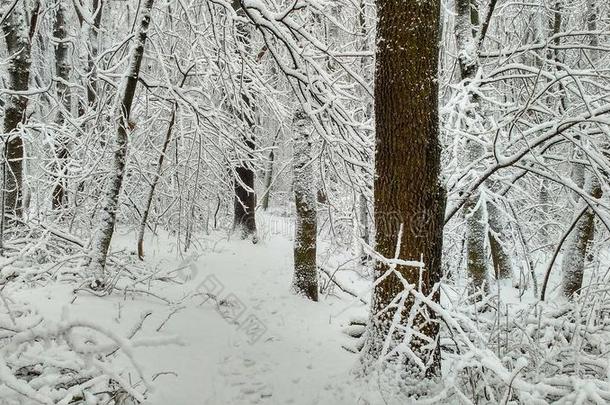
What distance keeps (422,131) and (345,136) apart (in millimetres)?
1322

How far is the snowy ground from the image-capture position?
11.4 ft

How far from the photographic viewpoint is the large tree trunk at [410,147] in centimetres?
307

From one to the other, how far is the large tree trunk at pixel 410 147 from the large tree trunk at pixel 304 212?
9.32ft

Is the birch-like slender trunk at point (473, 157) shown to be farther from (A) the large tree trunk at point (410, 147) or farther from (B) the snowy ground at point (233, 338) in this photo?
(A) the large tree trunk at point (410, 147)

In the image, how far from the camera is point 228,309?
5195 millimetres

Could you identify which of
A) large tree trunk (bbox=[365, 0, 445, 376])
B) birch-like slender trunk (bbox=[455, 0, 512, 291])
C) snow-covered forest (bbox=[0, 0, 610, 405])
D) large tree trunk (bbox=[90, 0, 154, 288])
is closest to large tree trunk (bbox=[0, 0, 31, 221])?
snow-covered forest (bbox=[0, 0, 610, 405])

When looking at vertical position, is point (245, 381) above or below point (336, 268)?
below

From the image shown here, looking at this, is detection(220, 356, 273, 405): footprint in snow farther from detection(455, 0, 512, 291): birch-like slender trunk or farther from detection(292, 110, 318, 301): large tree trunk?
detection(455, 0, 512, 291): birch-like slender trunk

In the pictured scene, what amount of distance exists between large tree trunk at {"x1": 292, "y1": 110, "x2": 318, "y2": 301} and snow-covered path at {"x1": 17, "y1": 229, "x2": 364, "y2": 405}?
0.27 m

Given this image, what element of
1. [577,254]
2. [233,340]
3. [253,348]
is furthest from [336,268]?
[577,254]

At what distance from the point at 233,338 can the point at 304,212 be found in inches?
88.6

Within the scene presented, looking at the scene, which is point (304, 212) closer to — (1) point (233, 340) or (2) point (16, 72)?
(1) point (233, 340)

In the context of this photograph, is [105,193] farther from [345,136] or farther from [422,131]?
[422,131]

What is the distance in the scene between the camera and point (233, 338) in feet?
14.7
